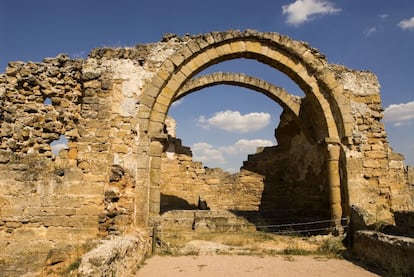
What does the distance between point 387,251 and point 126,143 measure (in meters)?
4.89

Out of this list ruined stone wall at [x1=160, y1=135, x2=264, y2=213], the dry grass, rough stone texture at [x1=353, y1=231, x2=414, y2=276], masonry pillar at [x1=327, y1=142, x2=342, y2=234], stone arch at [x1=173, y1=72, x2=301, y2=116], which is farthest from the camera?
ruined stone wall at [x1=160, y1=135, x2=264, y2=213]

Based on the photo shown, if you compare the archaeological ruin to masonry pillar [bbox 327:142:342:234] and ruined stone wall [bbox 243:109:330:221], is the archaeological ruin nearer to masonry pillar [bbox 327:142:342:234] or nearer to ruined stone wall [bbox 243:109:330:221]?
masonry pillar [bbox 327:142:342:234]

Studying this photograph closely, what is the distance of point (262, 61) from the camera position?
8109mm

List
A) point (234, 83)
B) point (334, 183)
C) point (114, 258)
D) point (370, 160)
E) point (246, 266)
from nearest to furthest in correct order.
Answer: point (114, 258), point (246, 266), point (370, 160), point (334, 183), point (234, 83)

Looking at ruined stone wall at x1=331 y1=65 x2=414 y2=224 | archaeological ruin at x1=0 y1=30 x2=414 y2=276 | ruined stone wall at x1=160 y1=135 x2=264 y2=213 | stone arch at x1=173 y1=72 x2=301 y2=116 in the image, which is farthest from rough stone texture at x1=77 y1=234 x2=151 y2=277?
ruined stone wall at x1=160 y1=135 x2=264 y2=213

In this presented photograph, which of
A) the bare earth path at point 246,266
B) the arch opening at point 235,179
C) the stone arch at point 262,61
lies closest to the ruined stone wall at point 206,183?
the arch opening at point 235,179

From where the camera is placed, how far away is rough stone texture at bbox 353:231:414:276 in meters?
4.14

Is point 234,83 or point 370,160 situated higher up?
point 234,83

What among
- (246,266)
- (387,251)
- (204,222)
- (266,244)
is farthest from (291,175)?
(246,266)

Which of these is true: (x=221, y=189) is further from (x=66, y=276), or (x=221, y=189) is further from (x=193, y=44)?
(x=66, y=276)

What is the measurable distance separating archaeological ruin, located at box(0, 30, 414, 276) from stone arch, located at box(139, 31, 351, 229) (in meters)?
0.02

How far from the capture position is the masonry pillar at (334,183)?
7328 millimetres

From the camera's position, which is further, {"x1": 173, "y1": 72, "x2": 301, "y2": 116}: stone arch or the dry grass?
{"x1": 173, "y1": 72, "x2": 301, "y2": 116}: stone arch

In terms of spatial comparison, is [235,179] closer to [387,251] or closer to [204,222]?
[204,222]
